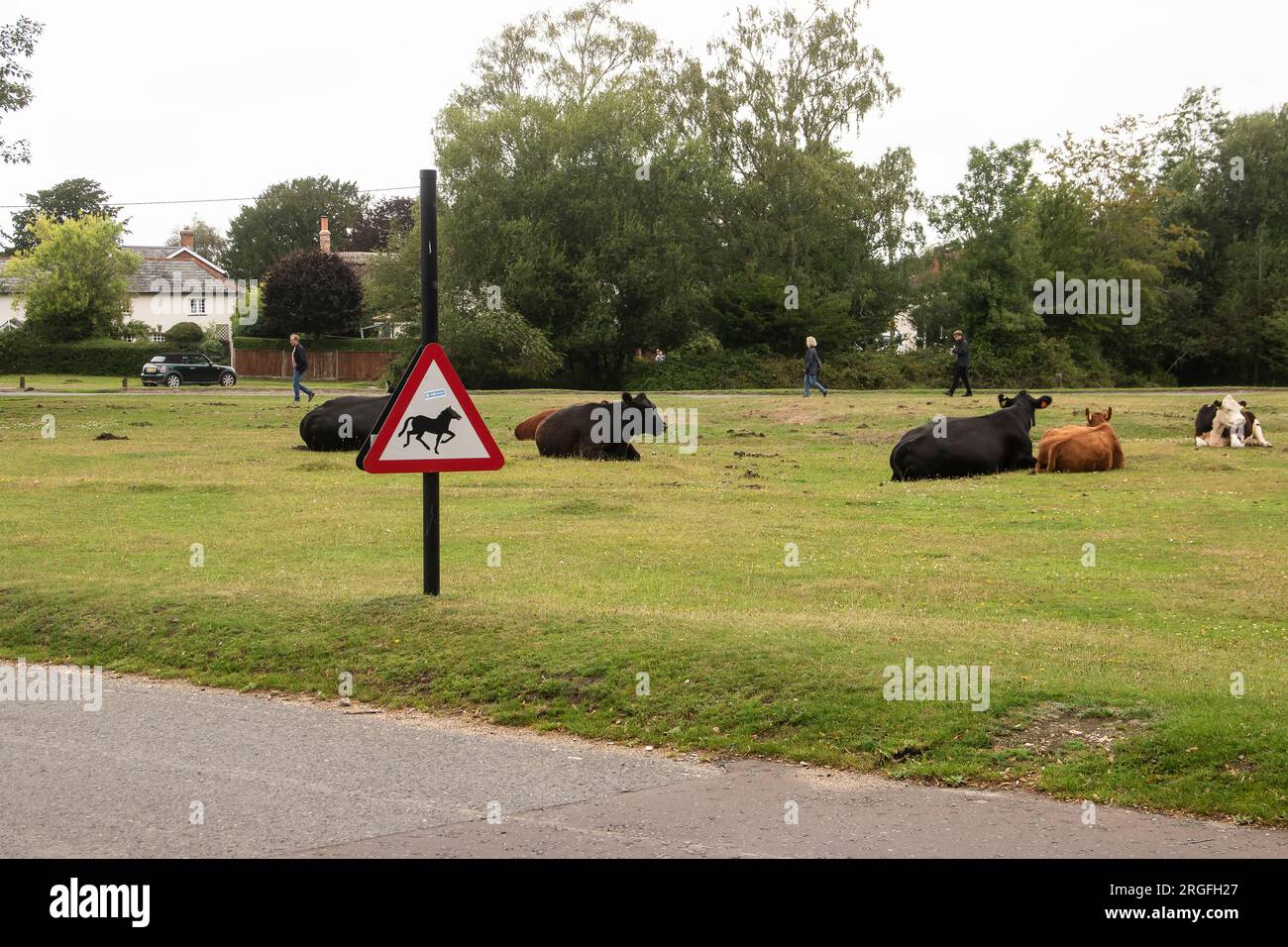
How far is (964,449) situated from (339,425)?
38.6 ft

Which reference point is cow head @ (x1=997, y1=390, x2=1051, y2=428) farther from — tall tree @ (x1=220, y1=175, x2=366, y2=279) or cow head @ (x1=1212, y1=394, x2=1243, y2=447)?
tall tree @ (x1=220, y1=175, x2=366, y2=279)

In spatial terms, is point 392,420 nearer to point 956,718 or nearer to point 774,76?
point 956,718

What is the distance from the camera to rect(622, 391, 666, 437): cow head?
25252 mm

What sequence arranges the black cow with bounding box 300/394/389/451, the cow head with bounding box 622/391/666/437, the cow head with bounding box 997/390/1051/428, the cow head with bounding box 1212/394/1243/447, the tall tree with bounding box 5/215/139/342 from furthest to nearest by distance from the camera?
1. the tall tree with bounding box 5/215/139/342
2. the black cow with bounding box 300/394/389/451
3. the cow head with bounding box 622/391/666/437
4. the cow head with bounding box 1212/394/1243/447
5. the cow head with bounding box 997/390/1051/428

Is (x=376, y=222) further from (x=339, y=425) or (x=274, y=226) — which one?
(x=339, y=425)

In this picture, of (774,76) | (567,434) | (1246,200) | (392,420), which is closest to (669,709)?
(392,420)

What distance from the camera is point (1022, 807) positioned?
6.89 m

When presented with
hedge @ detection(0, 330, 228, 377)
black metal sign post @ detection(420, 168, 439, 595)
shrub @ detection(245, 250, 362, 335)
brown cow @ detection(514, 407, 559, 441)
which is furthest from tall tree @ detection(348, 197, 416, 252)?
black metal sign post @ detection(420, 168, 439, 595)

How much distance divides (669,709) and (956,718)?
177 cm

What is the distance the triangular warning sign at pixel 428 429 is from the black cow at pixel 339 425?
16.3 meters

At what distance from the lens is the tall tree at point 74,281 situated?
276 feet

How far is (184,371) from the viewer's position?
2699 inches

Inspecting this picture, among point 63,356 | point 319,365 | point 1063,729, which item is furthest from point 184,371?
point 1063,729

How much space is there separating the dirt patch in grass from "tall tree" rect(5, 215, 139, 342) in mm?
84875
